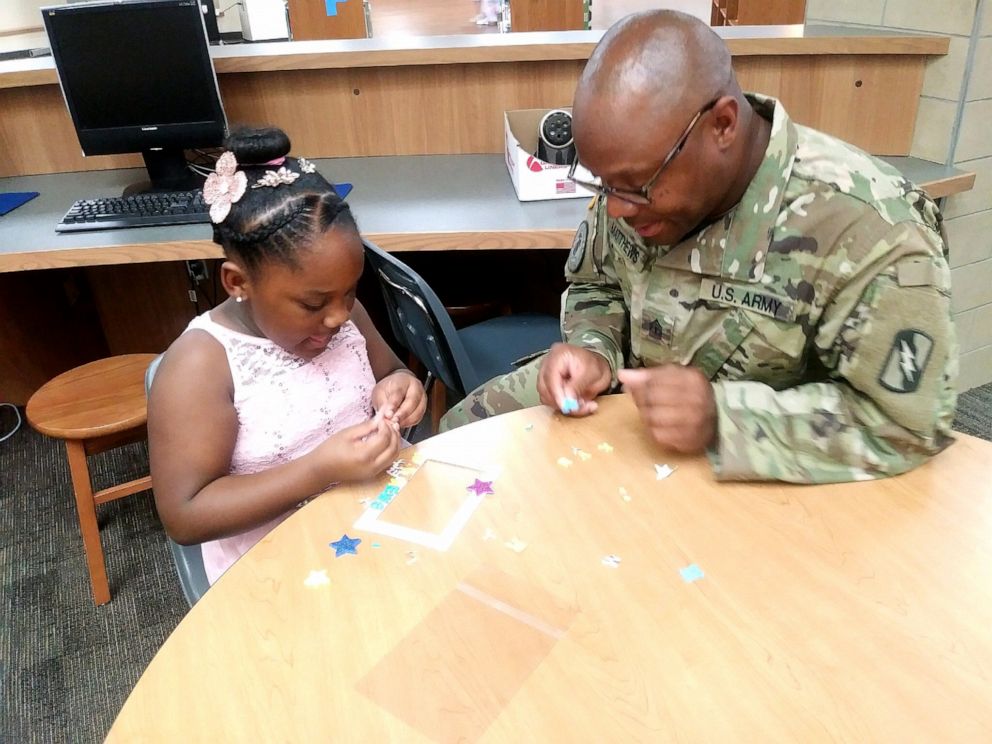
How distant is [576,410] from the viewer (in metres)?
1.18

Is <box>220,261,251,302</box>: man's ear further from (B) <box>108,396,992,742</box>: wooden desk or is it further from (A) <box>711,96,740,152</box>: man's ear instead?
(A) <box>711,96,740,152</box>: man's ear

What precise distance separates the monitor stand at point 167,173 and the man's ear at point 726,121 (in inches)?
72.2

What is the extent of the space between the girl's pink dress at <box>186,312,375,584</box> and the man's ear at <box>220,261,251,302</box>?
0.22ft

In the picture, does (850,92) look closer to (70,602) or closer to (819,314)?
(819,314)

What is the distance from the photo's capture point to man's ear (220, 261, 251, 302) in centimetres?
114

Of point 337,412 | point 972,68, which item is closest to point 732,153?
point 337,412

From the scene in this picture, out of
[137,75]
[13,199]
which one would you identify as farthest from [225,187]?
[13,199]

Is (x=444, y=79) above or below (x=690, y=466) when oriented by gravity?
above

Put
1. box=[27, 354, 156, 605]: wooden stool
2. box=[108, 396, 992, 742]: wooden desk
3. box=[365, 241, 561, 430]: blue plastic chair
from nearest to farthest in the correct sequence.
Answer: box=[108, 396, 992, 742]: wooden desk < box=[365, 241, 561, 430]: blue plastic chair < box=[27, 354, 156, 605]: wooden stool

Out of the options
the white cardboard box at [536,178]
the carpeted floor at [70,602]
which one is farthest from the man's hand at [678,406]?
the carpeted floor at [70,602]

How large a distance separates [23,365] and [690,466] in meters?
2.78

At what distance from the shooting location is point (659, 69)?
3.11ft

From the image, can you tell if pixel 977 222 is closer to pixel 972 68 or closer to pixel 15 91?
pixel 972 68

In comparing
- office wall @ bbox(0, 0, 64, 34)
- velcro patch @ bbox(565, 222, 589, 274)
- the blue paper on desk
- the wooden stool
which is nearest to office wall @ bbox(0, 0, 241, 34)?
office wall @ bbox(0, 0, 64, 34)
